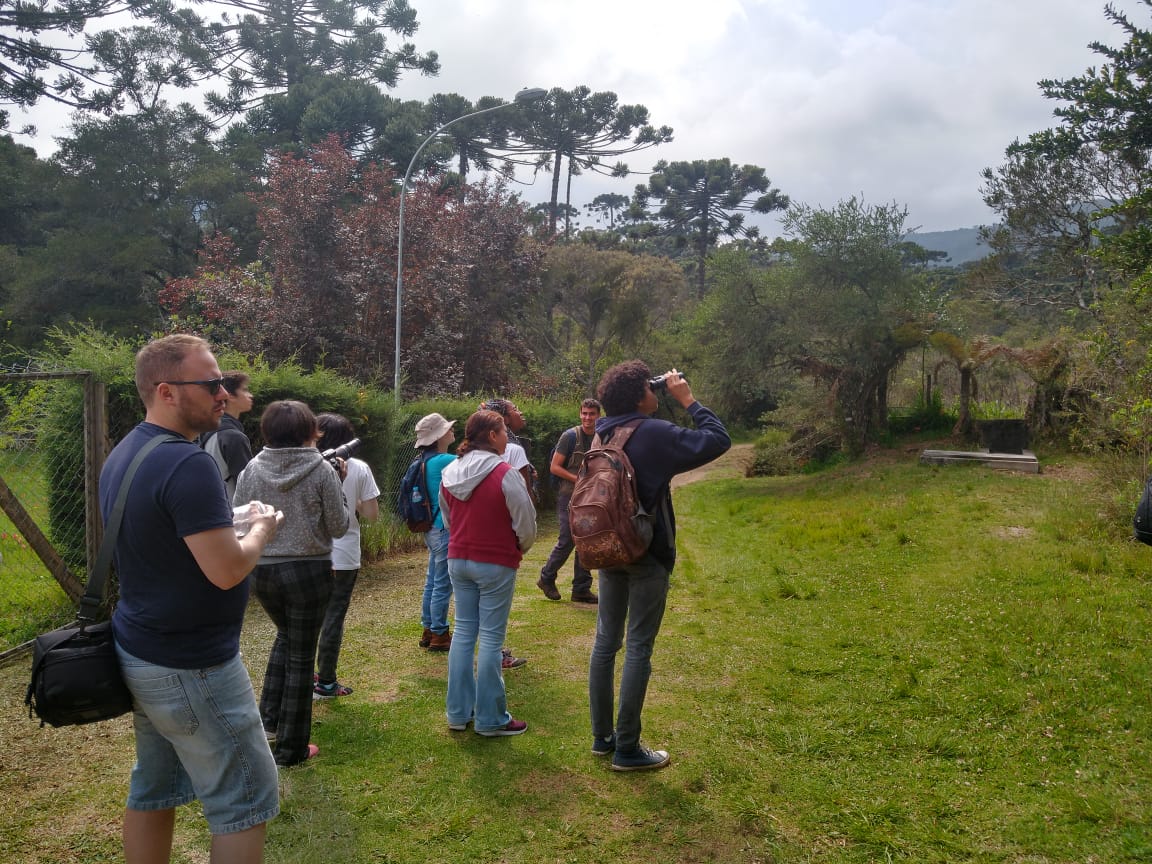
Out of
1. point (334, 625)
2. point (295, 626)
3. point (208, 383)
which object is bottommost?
point (334, 625)

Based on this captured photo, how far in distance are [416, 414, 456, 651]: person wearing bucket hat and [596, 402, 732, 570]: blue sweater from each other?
202 centimetres

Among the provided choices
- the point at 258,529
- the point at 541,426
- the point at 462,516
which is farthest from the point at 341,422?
the point at 541,426

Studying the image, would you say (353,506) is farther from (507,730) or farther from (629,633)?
(629,633)

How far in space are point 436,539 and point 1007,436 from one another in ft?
50.3

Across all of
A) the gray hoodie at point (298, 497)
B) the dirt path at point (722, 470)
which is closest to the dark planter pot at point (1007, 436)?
the dirt path at point (722, 470)

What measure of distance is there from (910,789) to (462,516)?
8.06 ft

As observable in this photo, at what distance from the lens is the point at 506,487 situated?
423cm

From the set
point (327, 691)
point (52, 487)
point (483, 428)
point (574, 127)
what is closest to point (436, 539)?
point (327, 691)

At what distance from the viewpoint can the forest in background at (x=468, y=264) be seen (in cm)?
1647

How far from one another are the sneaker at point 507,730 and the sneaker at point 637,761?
2.14ft

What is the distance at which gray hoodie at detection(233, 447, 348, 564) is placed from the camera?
377cm

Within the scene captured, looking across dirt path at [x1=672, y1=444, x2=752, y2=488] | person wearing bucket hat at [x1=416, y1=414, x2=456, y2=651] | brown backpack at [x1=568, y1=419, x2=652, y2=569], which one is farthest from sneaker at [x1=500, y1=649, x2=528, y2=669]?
dirt path at [x1=672, y1=444, x2=752, y2=488]

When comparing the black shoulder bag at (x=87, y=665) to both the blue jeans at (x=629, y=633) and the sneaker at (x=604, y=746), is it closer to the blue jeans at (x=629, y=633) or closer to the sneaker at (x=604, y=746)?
the blue jeans at (x=629, y=633)

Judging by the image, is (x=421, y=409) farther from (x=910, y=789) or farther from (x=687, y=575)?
(x=910, y=789)
